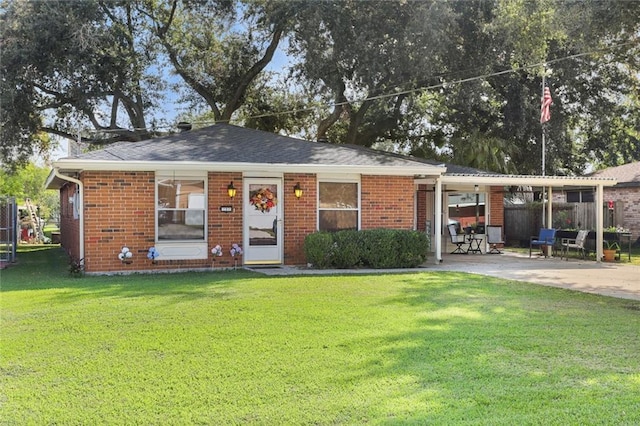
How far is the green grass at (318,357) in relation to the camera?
12.0 feet

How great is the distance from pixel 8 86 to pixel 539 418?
1910cm

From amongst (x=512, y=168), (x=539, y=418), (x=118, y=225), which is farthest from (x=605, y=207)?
(x=539, y=418)

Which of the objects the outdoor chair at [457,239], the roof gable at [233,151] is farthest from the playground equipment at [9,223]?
the outdoor chair at [457,239]

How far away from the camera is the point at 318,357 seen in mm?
4902

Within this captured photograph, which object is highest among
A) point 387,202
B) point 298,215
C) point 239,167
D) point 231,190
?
point 239,167

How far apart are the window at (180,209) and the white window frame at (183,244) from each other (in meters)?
0.05

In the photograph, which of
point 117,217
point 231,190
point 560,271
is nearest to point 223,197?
point 231,190

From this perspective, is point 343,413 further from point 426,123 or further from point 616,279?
point 426,123

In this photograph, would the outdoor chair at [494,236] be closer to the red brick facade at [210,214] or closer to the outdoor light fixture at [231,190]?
the red brick facade at [210,214]

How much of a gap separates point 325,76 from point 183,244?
10.0m

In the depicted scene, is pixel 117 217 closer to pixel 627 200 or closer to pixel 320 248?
pixel 320 248

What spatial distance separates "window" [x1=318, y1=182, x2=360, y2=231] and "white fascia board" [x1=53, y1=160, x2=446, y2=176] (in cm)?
63

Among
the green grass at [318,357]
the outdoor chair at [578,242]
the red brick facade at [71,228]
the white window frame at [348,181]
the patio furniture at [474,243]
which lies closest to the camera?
the green grass at [318,357]

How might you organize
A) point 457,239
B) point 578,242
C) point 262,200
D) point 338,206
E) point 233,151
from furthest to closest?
point 457,239 < point 578,242 < point 338,206 < point 233,151 < point 262,200
